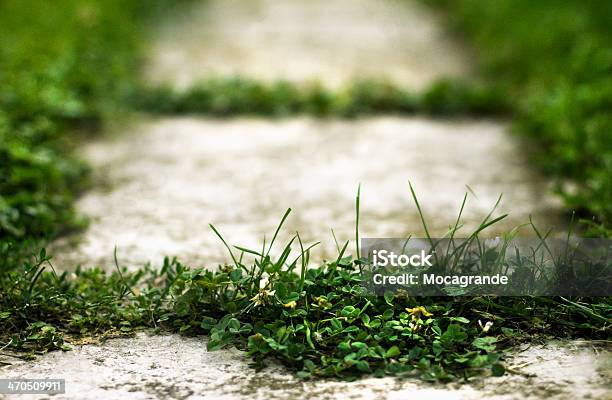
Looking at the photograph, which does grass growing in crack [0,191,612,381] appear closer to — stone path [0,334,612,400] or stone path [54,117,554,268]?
stone path [0,334,612,400]

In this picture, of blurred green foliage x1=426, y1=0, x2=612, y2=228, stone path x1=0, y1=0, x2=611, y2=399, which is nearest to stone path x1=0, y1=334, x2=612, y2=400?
stone path x1=0, y1=0, x2=611, y2=399

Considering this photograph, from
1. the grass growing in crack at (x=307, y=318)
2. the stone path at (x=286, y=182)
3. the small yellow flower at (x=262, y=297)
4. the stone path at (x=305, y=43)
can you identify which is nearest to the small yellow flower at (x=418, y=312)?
the grass growing in crack at (x=307, y=318)

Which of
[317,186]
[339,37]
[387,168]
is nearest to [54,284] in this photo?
[317,186]

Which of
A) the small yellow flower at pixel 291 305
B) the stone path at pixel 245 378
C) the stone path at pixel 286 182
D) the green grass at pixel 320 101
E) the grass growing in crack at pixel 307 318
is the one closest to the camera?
the stone path at pixel 245 378

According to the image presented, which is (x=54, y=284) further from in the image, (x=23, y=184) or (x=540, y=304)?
(x=540, y=304)

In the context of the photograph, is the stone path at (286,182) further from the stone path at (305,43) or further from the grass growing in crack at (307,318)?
the stone path at (305,43)
